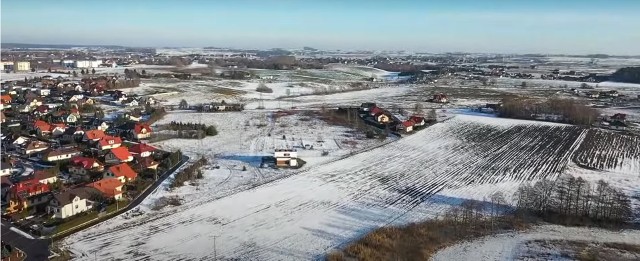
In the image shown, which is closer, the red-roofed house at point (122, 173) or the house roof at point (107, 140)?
the red-roofed house at point (122, 173)

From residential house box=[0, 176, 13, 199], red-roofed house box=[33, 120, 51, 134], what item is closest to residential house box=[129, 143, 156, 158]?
residential house box=[0, 176, 13, 199]

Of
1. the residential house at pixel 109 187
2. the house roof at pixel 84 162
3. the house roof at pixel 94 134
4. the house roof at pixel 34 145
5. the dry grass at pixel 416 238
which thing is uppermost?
the house roof at pixel 94 134

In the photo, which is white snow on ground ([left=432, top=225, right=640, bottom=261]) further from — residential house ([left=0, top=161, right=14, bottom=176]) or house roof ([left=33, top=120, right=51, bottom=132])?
house roof ([left=33, top=120, right=51, bottom=132])

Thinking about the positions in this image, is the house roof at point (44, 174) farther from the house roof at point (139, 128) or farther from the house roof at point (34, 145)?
the house roof at point (139, 128)

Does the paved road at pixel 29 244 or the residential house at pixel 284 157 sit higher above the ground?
the residential house at pixel 284 157

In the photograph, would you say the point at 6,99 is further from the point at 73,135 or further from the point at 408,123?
the point at 408,123

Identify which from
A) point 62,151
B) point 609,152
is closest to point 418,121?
point 609,152

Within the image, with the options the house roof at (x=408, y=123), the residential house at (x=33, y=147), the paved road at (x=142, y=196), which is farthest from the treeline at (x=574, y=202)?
the residential house at (x=33, y=147)

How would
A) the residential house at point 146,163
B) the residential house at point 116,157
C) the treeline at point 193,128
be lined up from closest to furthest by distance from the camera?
1. the residential house at point 146,163
2. the residential house at point 116,157
3. the treeline at point 193,128
